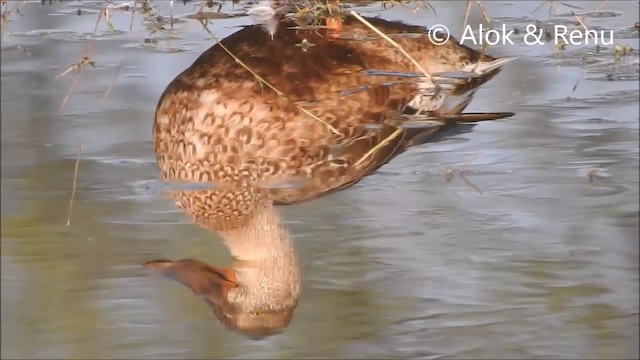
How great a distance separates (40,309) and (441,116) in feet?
6.37

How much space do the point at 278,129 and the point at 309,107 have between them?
22cm

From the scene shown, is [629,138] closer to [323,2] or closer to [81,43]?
[323,2]

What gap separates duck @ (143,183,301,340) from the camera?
4.14 meters

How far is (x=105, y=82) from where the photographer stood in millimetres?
5863

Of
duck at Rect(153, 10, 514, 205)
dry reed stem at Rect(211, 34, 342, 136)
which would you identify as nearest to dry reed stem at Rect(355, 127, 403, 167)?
duck at Rect(153, 10, 514, 205)

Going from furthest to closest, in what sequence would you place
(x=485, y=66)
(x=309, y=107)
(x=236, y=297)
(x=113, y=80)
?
(x=113, y=80)
(x=485, y=66)
(x=309, y=107)
(x=236, y=297)

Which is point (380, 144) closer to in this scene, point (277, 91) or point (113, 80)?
point (277, 91)

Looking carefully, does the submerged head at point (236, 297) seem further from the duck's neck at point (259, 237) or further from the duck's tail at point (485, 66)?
the duck's tail at point (485, 66)

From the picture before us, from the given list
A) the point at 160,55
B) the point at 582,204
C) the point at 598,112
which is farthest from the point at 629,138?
the point at 160,55

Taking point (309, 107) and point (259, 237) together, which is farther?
point (309, 107)

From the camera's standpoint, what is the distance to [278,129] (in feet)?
16.3

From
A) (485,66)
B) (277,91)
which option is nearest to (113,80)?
(277,91)

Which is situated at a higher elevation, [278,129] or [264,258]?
[278,129]

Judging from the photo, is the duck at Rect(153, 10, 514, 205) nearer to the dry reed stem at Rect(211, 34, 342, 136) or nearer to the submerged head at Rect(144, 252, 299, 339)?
the dry reed stem at Rect(211, 34, 342, 136)
